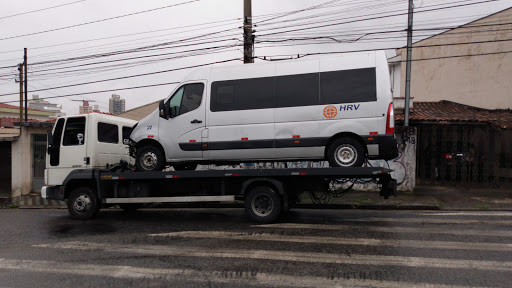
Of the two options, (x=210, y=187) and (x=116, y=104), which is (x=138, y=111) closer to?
(x=210, y=187)

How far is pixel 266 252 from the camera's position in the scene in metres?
5.55

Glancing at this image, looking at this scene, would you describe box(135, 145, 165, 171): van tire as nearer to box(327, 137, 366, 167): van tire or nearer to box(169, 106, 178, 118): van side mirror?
box(169, 106, 178, 118): van side mirror

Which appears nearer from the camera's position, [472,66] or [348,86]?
[348,86]

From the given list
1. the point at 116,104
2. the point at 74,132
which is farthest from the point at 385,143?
the point at 116,104

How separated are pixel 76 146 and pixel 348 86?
6.66 metres

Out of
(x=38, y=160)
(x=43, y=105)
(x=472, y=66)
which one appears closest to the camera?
(x=38, y=160)

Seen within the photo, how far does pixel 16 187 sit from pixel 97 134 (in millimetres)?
10119

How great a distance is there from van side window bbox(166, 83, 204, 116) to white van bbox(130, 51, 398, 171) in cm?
2

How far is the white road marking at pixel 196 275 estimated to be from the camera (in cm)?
420

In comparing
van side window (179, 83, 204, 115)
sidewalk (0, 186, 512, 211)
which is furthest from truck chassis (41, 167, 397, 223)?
sidewalk (0, 186, 512, 211)

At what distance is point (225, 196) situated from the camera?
796cm

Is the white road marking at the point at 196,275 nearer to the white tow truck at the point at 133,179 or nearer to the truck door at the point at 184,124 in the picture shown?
the white tow truck at the point at 133,179

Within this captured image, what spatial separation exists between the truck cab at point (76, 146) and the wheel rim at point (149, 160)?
2.60ft

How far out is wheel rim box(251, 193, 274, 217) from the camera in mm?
7652
